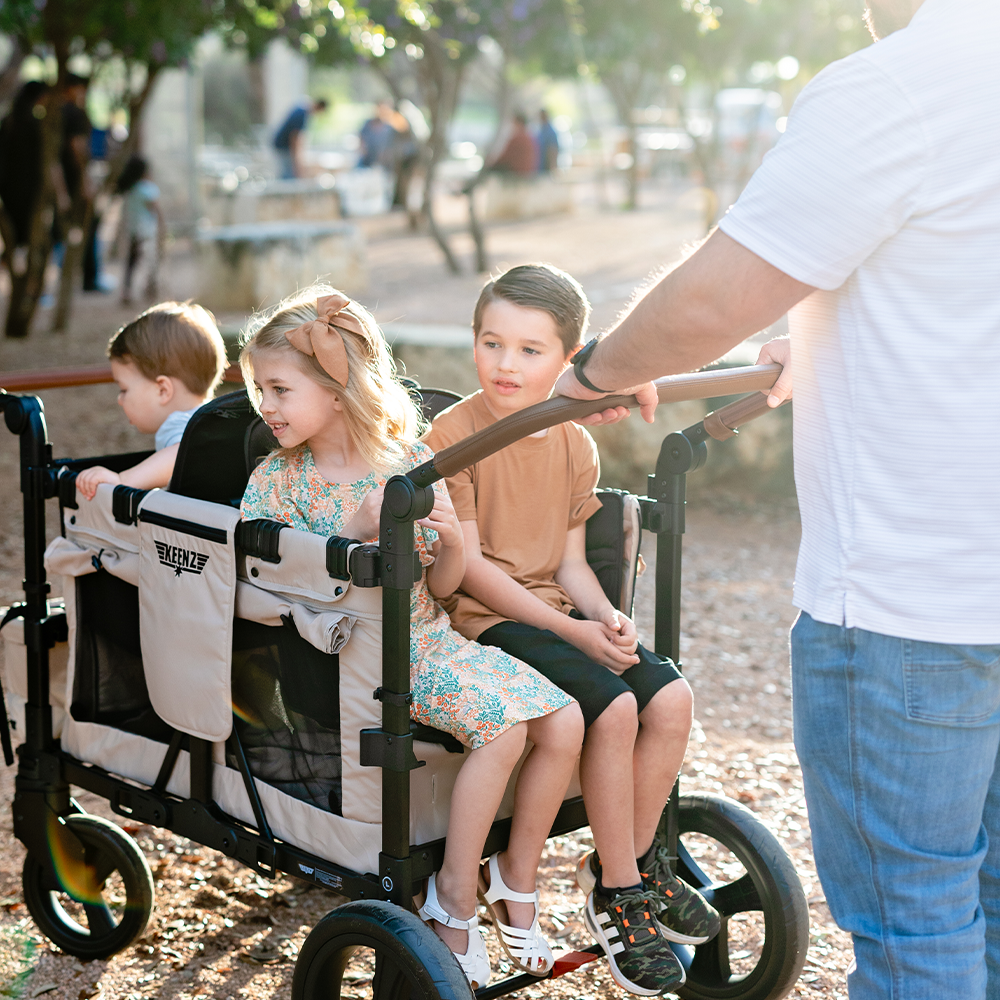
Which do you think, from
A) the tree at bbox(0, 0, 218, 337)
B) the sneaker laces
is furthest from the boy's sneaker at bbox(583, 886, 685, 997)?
the tree at bbox(0, 0, 218, 337)

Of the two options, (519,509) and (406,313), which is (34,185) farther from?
(519,509)

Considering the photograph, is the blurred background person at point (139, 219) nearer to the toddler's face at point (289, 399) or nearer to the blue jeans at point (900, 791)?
the toddler's face at point (289, 399)

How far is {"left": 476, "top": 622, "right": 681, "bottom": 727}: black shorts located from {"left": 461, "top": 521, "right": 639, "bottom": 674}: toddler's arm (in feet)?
0.08

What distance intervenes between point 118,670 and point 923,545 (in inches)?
64.7

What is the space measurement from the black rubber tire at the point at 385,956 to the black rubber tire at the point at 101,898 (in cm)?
61

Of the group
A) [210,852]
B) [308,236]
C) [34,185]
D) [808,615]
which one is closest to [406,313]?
[308,236]

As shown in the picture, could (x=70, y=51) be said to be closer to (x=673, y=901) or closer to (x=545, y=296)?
(x=545, y=296)

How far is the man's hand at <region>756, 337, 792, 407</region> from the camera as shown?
2.06m

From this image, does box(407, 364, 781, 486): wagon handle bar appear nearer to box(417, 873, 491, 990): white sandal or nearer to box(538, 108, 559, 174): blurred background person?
box(417, 873, 491, 990): white sandal

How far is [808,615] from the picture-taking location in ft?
5.17

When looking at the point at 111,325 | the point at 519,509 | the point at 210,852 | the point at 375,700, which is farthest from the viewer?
the point at 111,325

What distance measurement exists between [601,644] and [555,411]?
64 centimetres

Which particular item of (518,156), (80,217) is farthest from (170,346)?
(518,156)

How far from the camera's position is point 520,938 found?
6.95 ft
